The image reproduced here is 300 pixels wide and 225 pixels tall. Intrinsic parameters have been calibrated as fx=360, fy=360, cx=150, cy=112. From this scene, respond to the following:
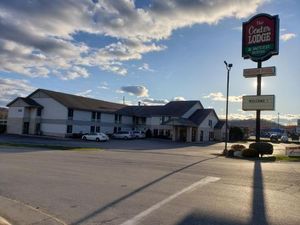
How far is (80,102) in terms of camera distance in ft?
207

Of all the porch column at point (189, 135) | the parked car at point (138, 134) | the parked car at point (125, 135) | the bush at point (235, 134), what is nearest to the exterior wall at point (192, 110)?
the porch column at point (189, 135)

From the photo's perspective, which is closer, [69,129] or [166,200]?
[166,200]

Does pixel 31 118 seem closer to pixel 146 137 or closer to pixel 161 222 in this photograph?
pixel 146 137

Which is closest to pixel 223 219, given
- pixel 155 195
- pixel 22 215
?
pixel 155 195

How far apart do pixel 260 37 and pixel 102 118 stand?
3818cm

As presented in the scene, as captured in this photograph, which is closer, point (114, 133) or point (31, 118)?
point (31, 118)

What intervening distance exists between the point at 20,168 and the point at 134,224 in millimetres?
10472

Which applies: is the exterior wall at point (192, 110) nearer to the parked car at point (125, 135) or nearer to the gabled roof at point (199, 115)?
the gabled roof at point (199, 115)

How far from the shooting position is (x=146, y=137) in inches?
2697

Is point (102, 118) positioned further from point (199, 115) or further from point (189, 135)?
point (199, 115)

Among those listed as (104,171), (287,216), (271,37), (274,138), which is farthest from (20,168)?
(274,138)

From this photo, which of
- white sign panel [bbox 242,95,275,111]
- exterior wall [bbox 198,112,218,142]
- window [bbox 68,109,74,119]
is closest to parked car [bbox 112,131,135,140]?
window [bbox 68,109,74,119]

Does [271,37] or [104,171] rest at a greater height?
[271,37]

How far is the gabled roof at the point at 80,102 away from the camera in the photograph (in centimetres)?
5844
